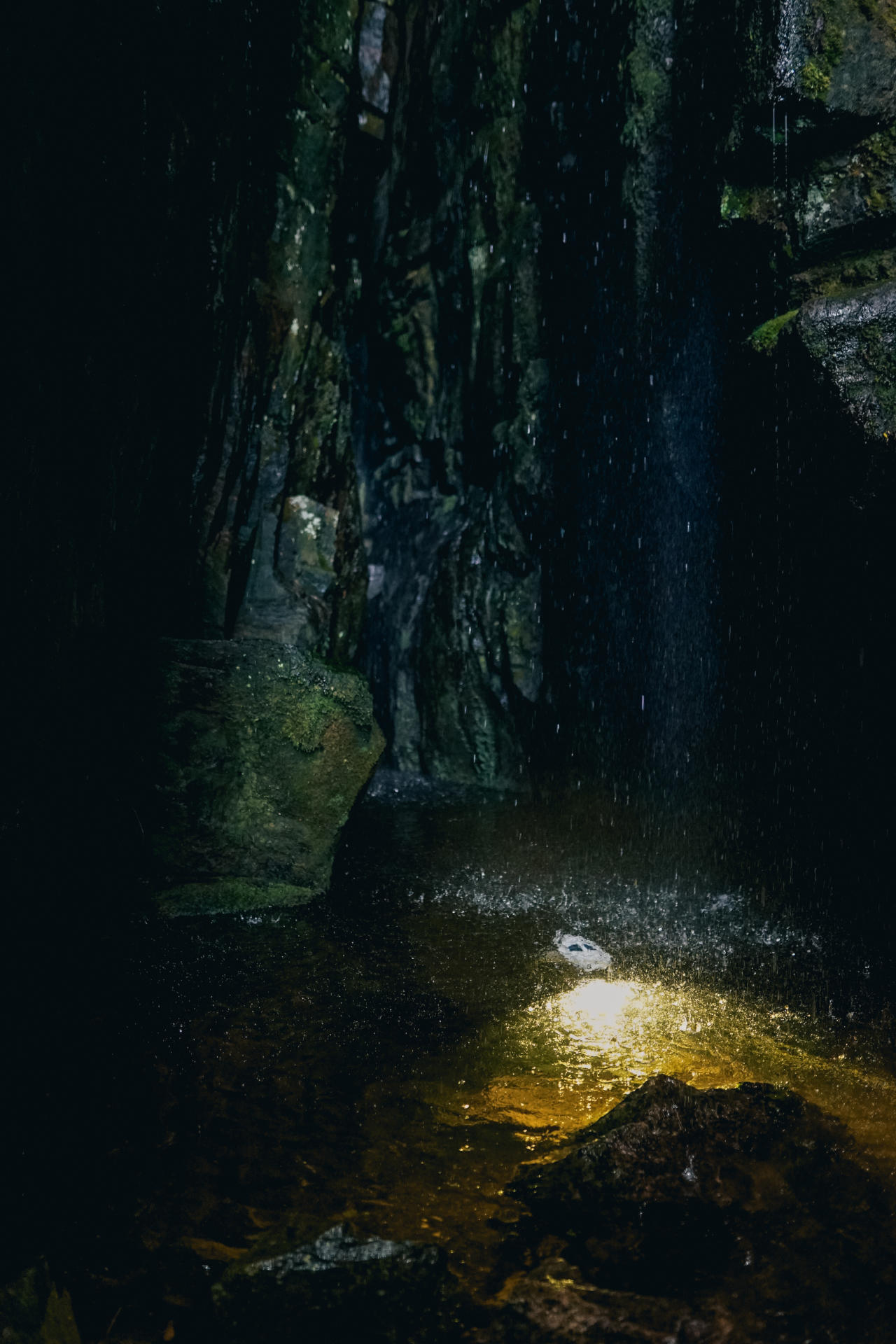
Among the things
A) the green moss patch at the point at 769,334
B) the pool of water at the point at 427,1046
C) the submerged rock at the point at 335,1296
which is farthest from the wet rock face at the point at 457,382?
the submerged rock at the point at 335,1296

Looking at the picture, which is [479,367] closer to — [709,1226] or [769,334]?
[769,334]

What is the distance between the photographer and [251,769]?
459cm

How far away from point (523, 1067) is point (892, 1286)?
1.25 metres

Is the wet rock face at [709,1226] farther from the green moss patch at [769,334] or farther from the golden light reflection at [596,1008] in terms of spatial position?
the green moss patch at [769,334]

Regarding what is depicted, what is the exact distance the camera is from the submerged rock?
5.59 ft

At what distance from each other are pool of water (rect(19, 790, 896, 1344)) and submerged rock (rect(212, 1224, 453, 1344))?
15 cm

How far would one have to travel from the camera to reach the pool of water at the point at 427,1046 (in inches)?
84.5

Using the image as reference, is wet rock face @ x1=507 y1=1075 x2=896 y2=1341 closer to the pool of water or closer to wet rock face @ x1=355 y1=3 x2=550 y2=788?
the pool of water

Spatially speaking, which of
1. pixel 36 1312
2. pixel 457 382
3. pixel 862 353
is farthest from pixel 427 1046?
pixel 457 382

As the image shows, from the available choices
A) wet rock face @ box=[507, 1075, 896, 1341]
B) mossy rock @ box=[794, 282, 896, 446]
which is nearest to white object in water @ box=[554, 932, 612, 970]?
wet rock face @ box=[507, 1075, 896, 1341]

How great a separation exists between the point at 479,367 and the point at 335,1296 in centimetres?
756

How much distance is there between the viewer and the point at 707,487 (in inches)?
250

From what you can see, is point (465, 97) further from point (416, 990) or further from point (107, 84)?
A: point (416, 990)

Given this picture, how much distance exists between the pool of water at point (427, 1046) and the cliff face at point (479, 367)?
1.15 metres
